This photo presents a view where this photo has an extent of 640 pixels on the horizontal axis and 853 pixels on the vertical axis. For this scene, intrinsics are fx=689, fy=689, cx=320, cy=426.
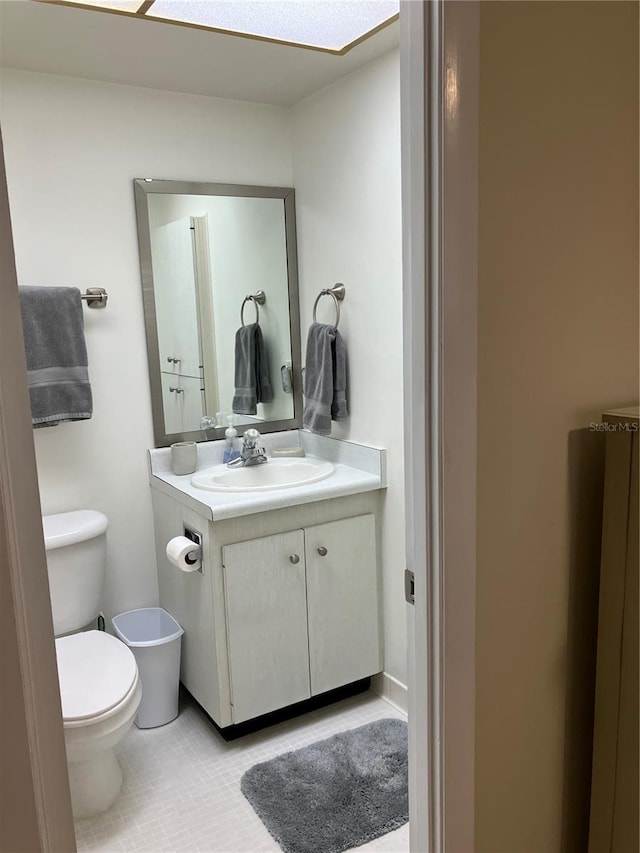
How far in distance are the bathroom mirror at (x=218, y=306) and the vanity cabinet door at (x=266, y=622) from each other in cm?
66

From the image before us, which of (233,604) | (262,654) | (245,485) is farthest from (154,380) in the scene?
(262,654)

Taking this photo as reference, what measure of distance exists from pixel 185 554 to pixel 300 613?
1.50ft

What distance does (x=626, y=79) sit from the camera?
46.4 inches

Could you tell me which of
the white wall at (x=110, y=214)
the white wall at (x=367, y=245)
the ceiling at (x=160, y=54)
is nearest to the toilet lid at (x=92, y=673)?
the white wall at (x=110, y=214)

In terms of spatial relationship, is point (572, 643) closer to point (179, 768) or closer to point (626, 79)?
point (626, 79)

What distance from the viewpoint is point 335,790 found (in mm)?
2080

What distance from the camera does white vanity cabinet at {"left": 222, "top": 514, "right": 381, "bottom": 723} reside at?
2268mm

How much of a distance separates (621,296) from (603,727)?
2.55 ft

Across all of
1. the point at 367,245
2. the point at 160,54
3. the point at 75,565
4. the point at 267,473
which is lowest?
the point at 75,565

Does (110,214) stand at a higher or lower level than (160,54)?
lower

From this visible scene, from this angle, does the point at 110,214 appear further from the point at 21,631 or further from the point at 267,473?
the point at 21,631

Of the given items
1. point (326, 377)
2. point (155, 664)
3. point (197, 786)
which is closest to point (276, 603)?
point (155, 664)

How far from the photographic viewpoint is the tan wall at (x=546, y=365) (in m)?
1.08

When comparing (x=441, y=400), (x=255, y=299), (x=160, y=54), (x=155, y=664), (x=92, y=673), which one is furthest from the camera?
(x=255, y=299)
